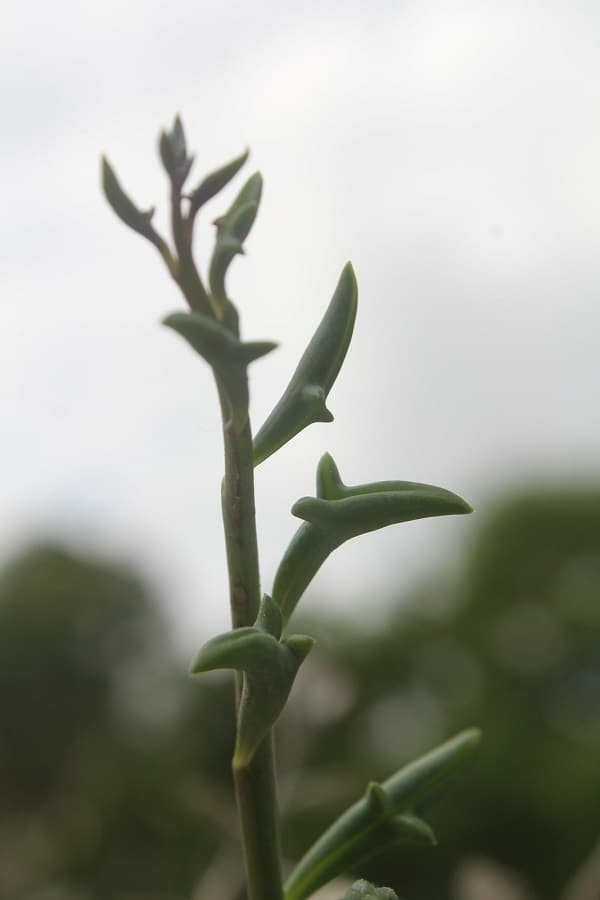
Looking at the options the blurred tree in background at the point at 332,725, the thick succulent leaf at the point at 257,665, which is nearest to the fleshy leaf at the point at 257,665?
the thick succulent leaf at the point at 257,665

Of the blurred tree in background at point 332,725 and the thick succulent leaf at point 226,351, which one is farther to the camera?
the blurred tree in background at point 332,725

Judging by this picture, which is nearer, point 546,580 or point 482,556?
point 546,580

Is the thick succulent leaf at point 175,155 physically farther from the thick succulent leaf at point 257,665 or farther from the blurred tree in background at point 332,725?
the blurred tree in background at point 332,725

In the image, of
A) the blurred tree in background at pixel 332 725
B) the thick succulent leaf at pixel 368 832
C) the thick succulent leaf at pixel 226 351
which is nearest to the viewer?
the thick succulent leaf at pixel 226 351

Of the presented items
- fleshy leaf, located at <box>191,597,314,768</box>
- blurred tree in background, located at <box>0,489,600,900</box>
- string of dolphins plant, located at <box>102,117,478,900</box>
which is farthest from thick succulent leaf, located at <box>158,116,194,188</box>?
blurred tree in background, located at <box>0,489,600,900</box>

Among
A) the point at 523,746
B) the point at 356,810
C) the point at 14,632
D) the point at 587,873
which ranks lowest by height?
the point at 523,746

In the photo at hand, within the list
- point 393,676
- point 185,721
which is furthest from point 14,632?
point 393,676

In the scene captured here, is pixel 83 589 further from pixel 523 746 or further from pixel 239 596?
pixel 239 596

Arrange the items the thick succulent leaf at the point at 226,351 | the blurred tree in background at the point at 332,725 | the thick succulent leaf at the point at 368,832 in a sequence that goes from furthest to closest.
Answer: the blurred tree in background at the point at 332,725
the thick succulent leaf at the point at 368,832
the thick succulent leaf at the point at 226,351
